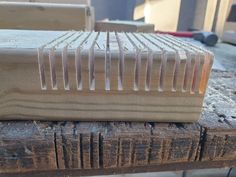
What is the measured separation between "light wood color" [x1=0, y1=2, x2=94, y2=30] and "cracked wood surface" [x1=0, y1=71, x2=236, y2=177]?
398mm

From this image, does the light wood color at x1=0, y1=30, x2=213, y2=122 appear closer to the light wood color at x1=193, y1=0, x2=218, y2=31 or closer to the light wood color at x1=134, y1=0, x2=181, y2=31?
the light wood color at x1=134, y1=0, x2=181, y2=31

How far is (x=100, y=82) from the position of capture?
228 millimetres

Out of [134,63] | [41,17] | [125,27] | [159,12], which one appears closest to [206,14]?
[159,12]

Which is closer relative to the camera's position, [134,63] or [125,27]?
[134,63]

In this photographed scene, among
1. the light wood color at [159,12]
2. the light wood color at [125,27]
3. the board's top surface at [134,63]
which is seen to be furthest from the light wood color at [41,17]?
the light wood color at [159,12]

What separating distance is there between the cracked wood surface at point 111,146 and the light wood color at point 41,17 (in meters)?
0.40

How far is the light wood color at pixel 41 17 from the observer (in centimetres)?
57

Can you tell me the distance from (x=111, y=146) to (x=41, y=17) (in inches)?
18.2

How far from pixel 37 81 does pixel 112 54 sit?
0.25ft

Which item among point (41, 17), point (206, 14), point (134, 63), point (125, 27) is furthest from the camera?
point (206, 14)

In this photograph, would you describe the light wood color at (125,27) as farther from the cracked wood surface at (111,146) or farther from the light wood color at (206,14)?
the light wood color at (206,14)

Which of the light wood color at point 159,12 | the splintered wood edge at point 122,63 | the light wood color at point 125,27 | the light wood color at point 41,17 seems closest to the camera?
the splintered wood edge at point 122,63

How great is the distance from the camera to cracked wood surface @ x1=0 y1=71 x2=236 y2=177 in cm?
23

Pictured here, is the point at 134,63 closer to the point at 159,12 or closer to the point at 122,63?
the point at 122,63
